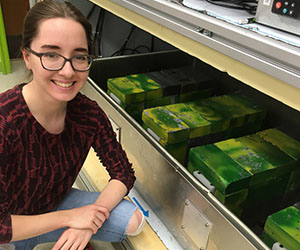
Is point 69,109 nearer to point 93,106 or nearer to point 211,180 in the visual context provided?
point 93,106

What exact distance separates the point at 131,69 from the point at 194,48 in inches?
26.9

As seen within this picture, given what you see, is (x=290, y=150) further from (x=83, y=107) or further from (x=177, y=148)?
(x=83, y=107)

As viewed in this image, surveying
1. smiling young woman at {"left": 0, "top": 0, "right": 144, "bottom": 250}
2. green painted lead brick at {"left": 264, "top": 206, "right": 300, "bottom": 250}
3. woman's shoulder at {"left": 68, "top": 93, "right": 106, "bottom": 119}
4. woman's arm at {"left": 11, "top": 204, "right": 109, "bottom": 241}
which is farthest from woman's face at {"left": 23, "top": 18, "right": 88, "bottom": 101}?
green painted lead brick at {"left": 264, "top": 206, "right": 300, "bottom": 250}

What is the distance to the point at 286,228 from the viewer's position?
597mm

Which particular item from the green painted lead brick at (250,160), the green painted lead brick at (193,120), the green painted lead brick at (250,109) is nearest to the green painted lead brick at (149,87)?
the green painted lead brick at (193,120)

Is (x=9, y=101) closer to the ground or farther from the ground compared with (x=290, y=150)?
farther from the ground

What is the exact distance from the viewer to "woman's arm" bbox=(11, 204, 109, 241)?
2.21 feet

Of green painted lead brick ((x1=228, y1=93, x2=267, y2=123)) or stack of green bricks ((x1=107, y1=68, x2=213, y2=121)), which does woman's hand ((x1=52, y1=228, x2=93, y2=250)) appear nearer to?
stack of green bricks ((x1=107, y1=68, x2=213, y2=121))

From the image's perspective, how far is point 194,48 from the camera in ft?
2.16

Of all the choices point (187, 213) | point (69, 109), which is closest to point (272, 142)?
point (187, 213)

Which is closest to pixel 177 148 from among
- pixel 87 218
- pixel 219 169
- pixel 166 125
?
pixel 166 125

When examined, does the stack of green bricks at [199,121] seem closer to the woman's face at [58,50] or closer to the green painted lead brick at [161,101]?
the green painted lead brick at [161,101]

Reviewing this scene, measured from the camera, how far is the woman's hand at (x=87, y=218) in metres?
0.73

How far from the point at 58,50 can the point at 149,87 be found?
1.51 ft
